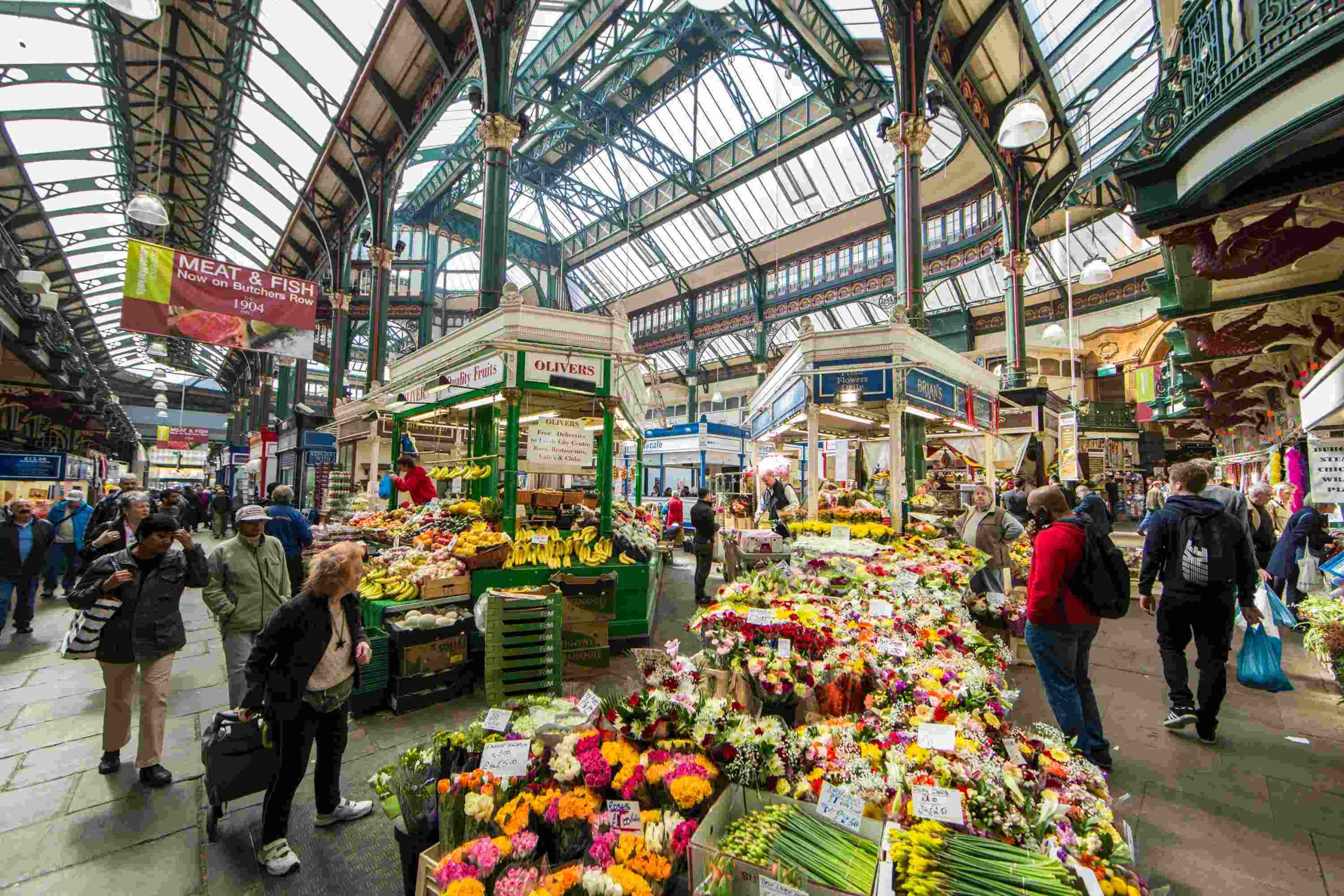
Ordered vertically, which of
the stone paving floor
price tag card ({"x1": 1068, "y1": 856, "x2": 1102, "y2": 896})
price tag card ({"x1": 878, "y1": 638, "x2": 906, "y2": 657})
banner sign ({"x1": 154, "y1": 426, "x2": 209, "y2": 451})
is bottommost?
the stone paving floor

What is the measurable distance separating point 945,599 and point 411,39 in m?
13.3

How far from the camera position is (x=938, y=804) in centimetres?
180

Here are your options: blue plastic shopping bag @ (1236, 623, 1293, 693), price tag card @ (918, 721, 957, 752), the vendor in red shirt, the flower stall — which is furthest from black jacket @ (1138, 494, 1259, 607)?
the vendor in red shirt

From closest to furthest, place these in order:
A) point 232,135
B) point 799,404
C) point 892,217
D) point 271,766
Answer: point 271,766, point 799,404, point 232,135, point 892,217

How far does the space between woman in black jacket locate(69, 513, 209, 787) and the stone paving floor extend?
0.74 feet

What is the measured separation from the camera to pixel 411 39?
424 inches

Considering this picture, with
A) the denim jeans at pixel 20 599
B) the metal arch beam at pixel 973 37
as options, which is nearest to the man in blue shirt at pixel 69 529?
the denim jeans at pixel 20 599

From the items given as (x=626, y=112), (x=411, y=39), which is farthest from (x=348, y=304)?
(x=626, y=112)

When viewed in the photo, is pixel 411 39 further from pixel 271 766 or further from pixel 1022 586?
pixel 1022 586

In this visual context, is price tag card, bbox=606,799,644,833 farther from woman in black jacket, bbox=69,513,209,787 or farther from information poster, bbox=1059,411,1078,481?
information poster, bbox=1059,411,1078,481

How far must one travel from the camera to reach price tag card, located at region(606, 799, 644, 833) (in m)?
1.88

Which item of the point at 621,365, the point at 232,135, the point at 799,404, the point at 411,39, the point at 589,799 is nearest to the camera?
the point at 589,799

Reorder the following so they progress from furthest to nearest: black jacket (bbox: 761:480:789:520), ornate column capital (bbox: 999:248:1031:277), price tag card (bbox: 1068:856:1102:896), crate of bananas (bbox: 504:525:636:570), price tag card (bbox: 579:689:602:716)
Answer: ornate column capital (bbox: 999:248:1031:277)
black jacket (bbox: 761:480:789:520)
crate of bananas (bbox: 504:525:636:570)
price tag card (bbox: 579:689:602:716)
price tag card (bbox: 1068:856:1102:896)

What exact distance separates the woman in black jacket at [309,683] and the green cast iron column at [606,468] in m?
3.54
